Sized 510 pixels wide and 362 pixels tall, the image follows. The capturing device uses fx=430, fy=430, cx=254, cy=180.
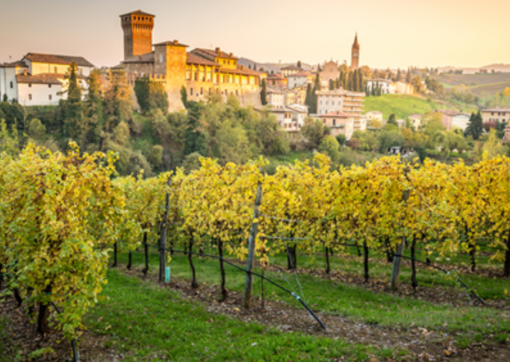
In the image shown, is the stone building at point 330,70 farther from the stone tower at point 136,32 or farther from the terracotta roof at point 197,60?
the stone tower at point 136,32

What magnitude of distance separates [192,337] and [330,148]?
6512 centimetres

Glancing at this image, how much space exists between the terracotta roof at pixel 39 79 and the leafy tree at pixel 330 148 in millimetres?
42375

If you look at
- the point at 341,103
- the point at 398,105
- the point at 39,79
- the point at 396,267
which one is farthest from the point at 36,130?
the point at 398,105

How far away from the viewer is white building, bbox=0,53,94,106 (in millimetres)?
60281

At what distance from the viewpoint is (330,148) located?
7262cm

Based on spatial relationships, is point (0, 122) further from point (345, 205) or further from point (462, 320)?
point (462, 320)

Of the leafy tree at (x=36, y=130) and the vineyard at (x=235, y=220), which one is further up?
the leafy tree at (x=36, y=130)

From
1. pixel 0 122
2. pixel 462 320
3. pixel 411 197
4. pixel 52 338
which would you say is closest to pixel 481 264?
pixel 411 197

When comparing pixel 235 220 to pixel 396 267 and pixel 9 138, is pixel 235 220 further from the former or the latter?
pixel 9 138

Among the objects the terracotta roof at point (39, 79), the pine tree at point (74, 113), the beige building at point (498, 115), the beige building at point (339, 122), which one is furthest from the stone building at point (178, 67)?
the beige building at point (498, 115)

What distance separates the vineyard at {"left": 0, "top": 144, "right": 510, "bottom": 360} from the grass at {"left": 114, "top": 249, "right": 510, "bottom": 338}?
17cm

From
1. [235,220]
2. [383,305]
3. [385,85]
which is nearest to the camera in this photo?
[235,220]

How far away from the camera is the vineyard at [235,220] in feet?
25.6

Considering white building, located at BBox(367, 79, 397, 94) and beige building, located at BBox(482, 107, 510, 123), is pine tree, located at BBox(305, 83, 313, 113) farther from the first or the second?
white building, located at BBox(367, 79, 397, 94)
